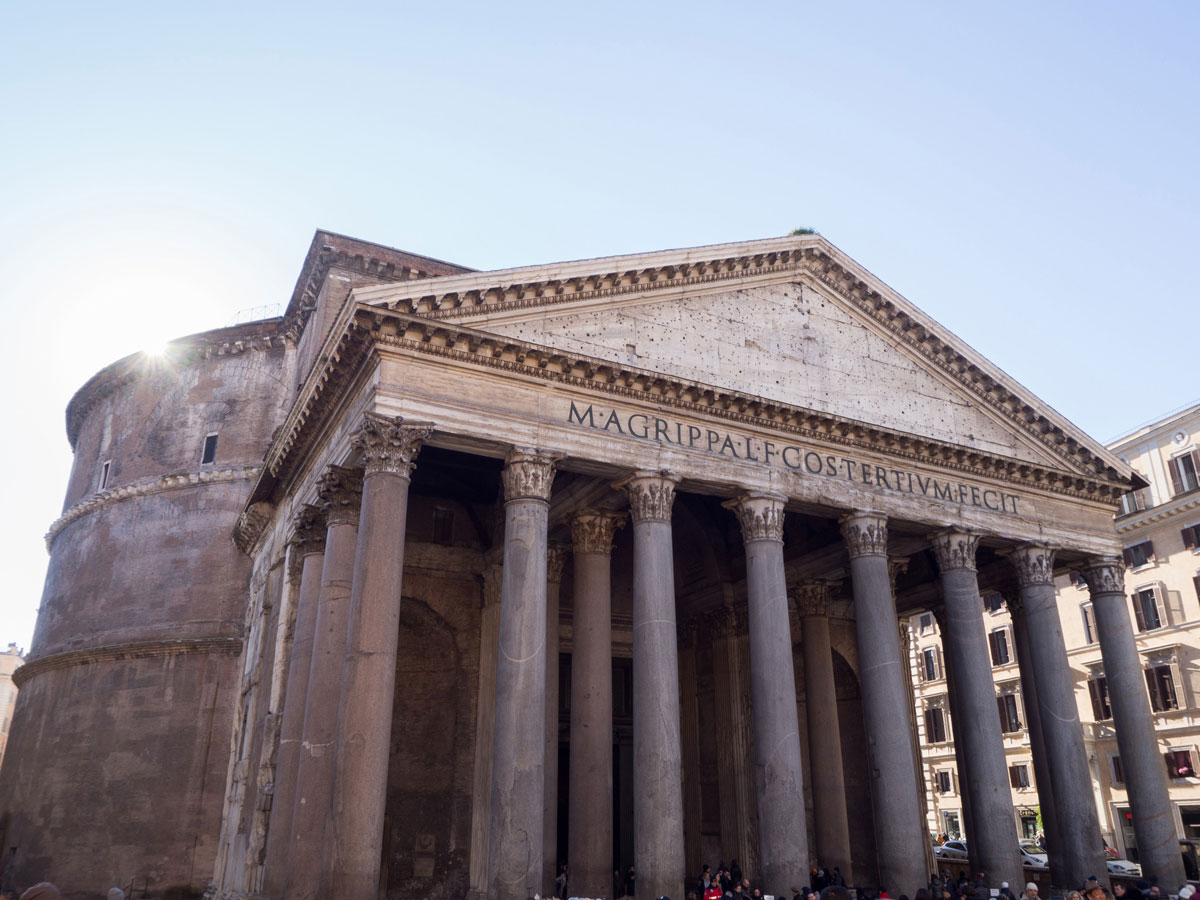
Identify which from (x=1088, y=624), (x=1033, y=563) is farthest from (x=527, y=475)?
(x=1088, y=624)

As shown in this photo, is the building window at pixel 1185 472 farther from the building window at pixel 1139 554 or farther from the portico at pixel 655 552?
the portico at pixel 655 552

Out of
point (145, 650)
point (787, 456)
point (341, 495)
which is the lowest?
point (145, 650)

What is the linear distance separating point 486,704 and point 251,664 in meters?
4.94

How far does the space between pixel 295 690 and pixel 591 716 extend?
14.4 ft

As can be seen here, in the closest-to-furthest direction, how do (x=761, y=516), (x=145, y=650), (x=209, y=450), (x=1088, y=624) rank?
(x=761, y=516), (x=145, y=650), (x=209, y=450), (x=1088, y=624)

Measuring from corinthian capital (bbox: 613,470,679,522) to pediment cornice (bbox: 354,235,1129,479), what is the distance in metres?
2.80

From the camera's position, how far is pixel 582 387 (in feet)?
44.3

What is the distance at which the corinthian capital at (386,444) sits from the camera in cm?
1193

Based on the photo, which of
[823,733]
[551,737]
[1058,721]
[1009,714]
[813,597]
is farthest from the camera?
[1009,714]

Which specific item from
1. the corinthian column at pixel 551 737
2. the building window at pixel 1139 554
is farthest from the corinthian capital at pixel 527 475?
the building window at pixel 1139 554

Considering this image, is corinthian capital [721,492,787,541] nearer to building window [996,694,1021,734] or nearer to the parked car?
the parked car

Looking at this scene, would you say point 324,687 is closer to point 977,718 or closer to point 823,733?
point 823,733

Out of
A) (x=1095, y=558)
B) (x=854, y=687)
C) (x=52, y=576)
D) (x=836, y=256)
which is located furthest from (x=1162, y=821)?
(x=52, y=576)

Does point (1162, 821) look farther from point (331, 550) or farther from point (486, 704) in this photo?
point (331, 550)
